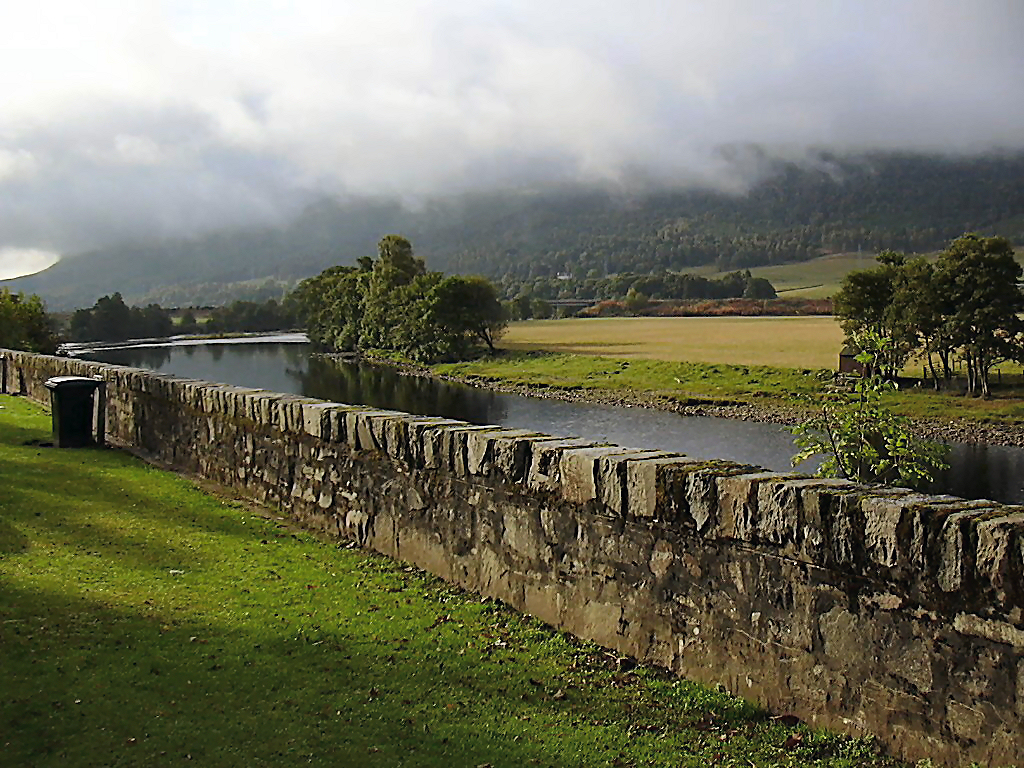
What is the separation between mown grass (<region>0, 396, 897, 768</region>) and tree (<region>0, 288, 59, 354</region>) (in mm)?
41756

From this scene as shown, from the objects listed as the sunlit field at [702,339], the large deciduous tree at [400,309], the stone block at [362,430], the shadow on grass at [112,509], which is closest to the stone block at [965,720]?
the stone block at [362,430]

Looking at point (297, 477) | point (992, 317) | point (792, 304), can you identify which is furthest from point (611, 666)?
Answer: point (792, 304)

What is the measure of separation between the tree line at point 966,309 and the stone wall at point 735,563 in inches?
1851

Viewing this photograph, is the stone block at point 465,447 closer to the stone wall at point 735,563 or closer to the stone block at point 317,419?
the stone wall at point 735,563

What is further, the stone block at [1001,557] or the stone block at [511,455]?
the stone block at [511,455]

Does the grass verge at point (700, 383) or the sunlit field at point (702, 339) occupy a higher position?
the sunlit field at point (702, 339)

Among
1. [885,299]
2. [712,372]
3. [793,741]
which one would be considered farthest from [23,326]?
[793,741]

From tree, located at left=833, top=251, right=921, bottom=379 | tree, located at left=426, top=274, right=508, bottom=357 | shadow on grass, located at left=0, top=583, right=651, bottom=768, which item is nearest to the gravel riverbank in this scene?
tree, located at left=833, top=251, right=921, bottom=379

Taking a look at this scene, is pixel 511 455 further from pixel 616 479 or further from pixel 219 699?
pixel 219 699

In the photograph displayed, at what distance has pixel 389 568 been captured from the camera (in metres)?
9.21

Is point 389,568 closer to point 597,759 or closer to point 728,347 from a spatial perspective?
point 597,759

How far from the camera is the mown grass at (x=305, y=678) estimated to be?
539cm

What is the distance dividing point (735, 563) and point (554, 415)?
159ft

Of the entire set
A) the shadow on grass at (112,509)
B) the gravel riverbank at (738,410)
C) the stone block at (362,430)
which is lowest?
the gravel riverbank at (738,410)
